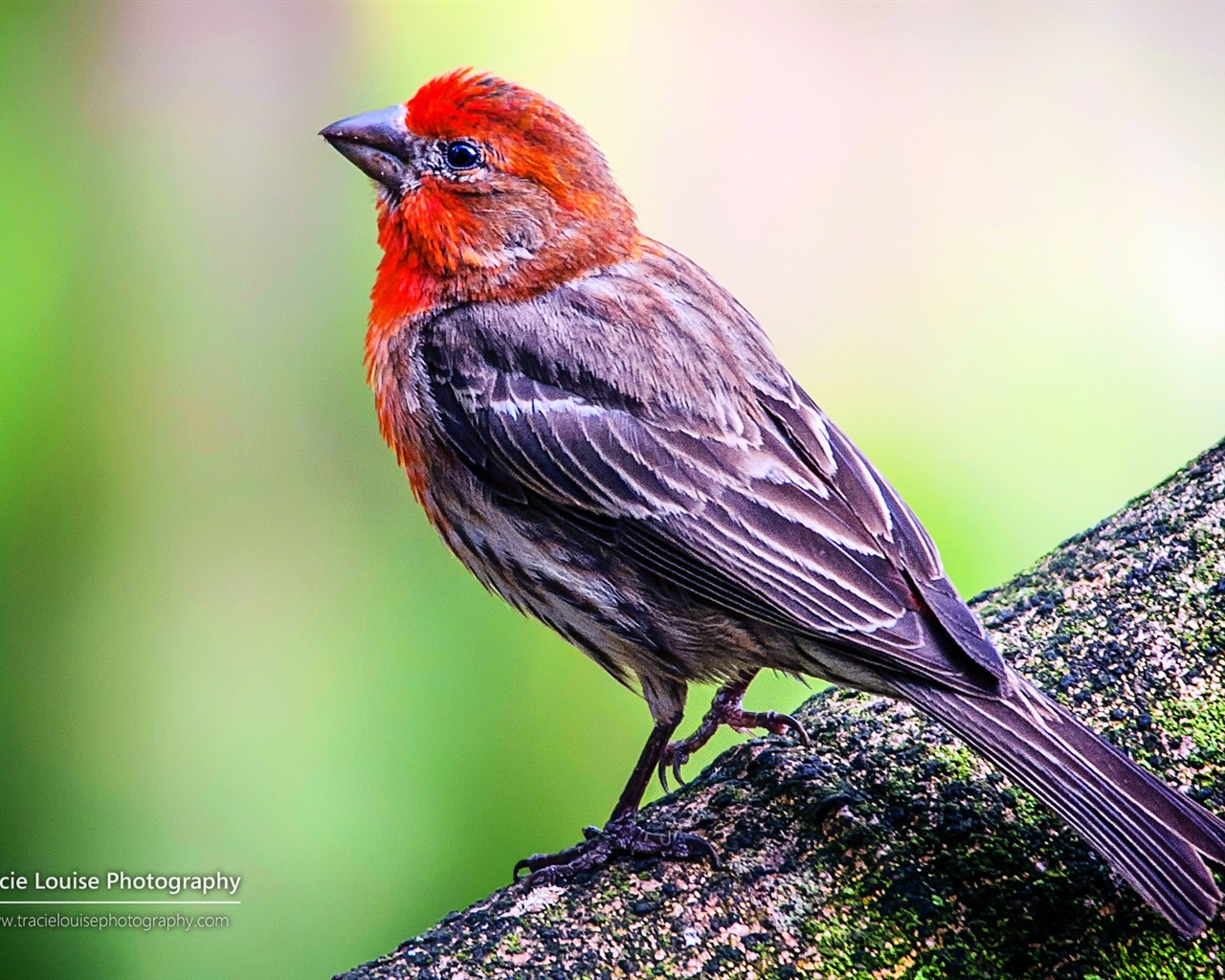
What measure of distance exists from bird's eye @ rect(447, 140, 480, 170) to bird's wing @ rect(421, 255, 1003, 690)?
1.53 ft

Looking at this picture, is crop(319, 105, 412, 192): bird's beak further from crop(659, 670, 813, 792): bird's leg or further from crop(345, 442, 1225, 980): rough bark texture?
crop(345, 442, 1225, 980): rough bark texture

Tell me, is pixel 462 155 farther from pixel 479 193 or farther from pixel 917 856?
pixel 917 856

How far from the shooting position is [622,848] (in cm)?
273

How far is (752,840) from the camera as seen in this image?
266 centimetres

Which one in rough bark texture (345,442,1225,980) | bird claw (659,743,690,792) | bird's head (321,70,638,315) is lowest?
bird claw (659,743,690,792)

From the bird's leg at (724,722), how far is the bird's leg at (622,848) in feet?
1.19

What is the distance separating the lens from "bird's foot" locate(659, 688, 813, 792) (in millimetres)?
3445

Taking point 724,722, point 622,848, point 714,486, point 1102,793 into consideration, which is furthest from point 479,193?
point 1102,793

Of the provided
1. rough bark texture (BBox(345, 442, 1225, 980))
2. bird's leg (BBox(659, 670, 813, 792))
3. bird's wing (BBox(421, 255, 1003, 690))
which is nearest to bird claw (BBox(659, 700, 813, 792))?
bird's leg (BBox(659, 670, 813, 792))

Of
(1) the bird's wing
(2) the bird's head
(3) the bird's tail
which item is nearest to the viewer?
(3) the bird's tail

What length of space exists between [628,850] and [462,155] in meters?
1.89

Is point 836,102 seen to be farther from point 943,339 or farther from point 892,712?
point 892,712

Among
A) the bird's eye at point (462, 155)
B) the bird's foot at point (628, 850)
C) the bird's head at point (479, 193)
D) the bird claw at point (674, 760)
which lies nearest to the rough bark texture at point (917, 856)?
the bird's foot at point (628, 850)

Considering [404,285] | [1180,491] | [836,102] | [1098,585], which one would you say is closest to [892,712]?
[1098,585]
